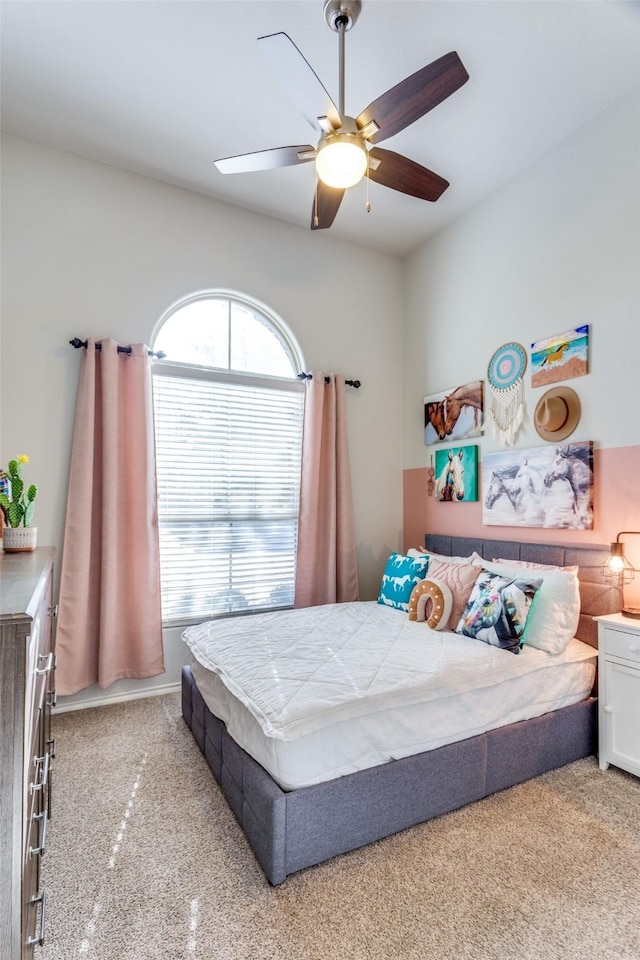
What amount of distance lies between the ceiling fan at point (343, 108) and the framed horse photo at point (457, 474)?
1.93 metres

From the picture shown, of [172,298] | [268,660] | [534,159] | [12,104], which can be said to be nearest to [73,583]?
[268,660]

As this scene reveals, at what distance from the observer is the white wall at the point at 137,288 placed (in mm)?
2836

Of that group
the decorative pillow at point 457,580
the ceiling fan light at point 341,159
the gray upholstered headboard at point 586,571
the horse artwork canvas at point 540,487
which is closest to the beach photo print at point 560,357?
the horse artwork canvas at point 540,487

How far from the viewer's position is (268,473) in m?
3.64

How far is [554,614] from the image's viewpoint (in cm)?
236

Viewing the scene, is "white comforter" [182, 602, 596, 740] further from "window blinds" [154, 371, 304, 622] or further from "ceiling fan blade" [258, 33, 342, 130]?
"ceiling fan blade" [258, 33, 342, 130]

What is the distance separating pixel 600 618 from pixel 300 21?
→ 3.10m

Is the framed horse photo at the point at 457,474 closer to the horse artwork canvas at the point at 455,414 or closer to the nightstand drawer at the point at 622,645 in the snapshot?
the horse artwork canvas at the point at 455,414

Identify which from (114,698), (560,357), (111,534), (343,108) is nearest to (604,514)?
(560,357)

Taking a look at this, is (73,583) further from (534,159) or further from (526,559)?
(534,159)

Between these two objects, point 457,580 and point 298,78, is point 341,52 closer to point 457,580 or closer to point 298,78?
point 298,78

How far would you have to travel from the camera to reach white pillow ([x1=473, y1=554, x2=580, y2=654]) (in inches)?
91.4

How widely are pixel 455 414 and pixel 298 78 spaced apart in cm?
235

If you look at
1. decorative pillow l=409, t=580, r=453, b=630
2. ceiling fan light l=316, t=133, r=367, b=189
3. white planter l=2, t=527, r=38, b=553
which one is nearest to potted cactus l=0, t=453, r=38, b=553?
white planter l=2, t=527, r=38, b=553
